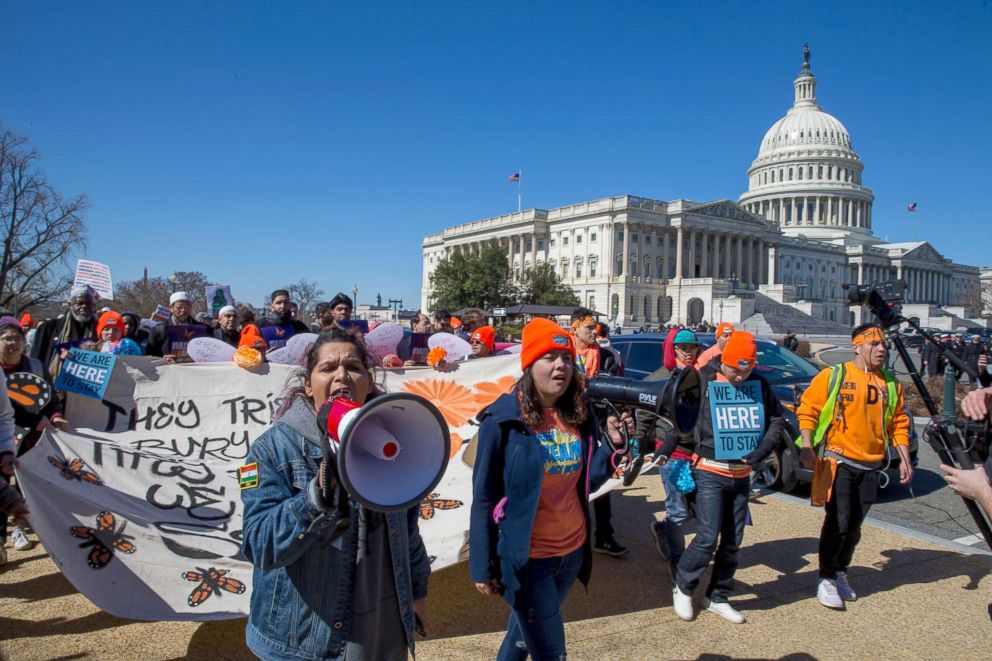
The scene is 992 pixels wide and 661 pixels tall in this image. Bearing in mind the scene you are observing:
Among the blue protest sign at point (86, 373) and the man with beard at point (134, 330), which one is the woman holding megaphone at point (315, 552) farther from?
the man with beard at point (134, 330)

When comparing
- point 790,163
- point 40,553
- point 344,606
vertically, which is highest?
point 790,163

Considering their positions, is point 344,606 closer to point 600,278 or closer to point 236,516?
point 236,516

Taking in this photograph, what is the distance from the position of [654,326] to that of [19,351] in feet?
255

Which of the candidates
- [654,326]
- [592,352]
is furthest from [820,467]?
[654,326]

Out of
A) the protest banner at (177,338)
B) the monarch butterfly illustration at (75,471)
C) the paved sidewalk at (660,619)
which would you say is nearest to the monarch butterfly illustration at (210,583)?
the paved sidewalk at (660,619)

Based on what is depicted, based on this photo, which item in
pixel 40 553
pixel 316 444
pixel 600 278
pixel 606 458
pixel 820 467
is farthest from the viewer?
pixel 600 278

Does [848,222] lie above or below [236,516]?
above

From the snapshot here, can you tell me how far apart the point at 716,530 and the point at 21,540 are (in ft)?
16.5

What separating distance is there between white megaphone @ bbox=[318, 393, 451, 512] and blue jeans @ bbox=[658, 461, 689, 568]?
302cm

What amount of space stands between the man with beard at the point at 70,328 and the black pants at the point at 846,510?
673 cm

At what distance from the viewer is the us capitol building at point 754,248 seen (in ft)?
277

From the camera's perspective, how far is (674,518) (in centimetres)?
439

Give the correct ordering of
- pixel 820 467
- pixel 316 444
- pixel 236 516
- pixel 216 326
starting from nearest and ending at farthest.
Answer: pixel 316 444, pixel 236 516, pixel 820 467, pixel 216 326

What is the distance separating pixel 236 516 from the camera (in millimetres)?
3746
